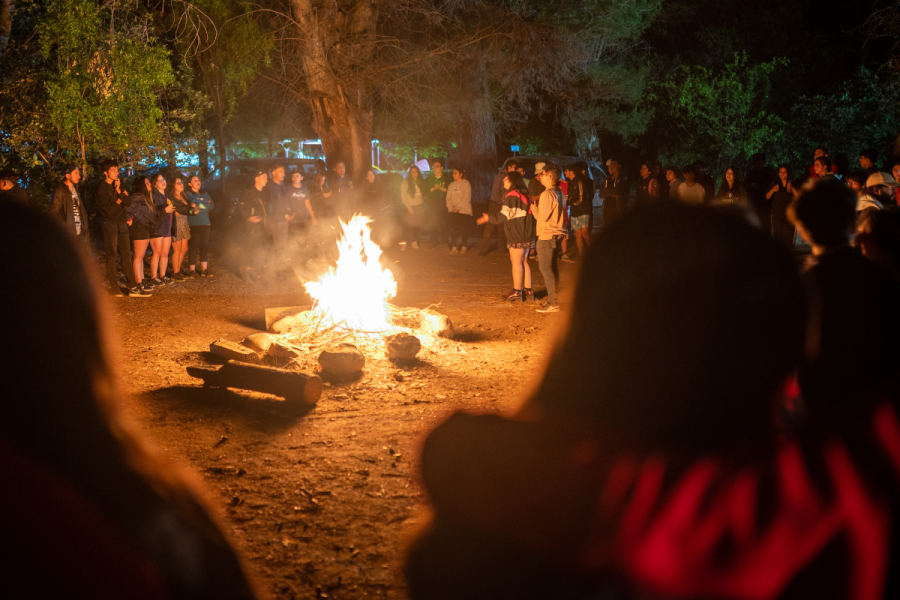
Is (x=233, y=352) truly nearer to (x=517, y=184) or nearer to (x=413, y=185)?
(x=517, y=184)

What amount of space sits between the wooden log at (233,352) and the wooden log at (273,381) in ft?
2.20

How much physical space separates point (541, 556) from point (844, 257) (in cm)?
220

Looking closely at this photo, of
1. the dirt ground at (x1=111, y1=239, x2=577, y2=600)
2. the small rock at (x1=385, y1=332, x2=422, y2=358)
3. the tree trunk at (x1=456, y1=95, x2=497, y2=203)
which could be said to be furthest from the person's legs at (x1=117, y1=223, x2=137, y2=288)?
the tree trunk at (x1=456, y1=95, x2=497, y2=203)

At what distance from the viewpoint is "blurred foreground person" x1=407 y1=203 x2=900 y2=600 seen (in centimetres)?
105

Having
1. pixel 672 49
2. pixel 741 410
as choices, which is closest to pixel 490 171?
pixel 672 49

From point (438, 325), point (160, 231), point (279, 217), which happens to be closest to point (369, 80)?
point (279, 217)

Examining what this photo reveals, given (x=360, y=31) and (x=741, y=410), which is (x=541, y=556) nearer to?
(x=741, y=410)

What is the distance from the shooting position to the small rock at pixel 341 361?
6.46 meters

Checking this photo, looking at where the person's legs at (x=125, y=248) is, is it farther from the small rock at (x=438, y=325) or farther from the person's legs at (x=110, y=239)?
the small rock at (x=438, y=325)

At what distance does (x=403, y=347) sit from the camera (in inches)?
273

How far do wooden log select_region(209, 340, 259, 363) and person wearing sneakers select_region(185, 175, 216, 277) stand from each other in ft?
16.1

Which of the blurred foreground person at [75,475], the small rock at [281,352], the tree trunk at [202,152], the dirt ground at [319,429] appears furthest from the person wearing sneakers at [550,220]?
the tree trunk at [202,152]

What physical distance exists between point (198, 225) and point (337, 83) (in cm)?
476

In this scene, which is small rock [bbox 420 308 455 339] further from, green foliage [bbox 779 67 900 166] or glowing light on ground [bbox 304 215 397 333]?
green foliage [bbox 779 67 900 166]
